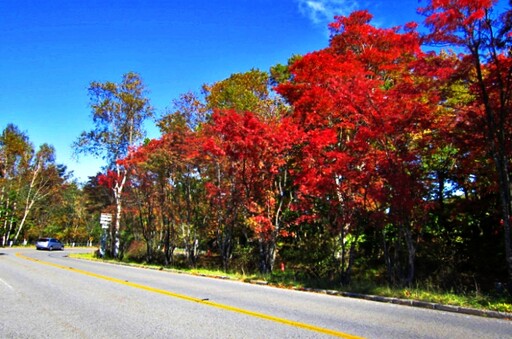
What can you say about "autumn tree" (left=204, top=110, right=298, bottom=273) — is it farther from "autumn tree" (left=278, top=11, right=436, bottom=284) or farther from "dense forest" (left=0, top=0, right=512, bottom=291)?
"autumn tree" (left=278, top=11, right=436, bottom=284)

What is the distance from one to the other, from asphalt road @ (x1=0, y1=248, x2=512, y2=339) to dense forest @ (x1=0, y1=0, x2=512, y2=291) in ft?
10.1

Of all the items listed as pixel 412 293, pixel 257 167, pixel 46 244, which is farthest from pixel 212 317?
pixel 46 244

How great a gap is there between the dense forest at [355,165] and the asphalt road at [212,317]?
3.09 metres

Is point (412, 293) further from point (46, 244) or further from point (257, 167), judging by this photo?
point (46, 244)

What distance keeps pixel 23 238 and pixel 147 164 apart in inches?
1710

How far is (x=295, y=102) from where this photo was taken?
1559cm

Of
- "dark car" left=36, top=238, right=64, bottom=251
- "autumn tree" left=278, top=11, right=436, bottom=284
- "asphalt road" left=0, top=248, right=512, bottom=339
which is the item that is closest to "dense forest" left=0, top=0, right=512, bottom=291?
"autumn tree" left=278, top=11, right=436, bottom=284

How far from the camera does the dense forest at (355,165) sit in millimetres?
9508

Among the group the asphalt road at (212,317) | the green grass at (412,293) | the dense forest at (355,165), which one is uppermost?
the dense forest at (355,165)

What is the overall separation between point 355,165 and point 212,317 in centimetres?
701

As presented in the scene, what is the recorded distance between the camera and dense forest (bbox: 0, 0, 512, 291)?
9508mm

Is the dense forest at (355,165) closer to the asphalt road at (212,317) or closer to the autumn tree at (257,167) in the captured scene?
the autumn tree at (257,167)

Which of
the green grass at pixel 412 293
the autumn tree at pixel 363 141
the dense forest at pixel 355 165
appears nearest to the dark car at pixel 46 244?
the dense forest at pixel 355 165

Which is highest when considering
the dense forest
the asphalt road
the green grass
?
the dense forest
